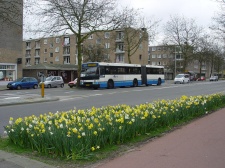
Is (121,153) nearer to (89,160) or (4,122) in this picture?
(89,160)

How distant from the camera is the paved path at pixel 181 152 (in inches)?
179

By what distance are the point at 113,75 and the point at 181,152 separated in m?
24.9

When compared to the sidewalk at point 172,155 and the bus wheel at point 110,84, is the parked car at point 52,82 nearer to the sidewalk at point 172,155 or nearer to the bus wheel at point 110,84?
the bus wheel at point 110,84

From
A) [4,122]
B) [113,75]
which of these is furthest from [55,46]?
[4,122]

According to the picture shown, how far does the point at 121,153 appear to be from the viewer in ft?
17.0

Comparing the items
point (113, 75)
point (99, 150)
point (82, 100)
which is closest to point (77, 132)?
point (99, 150)

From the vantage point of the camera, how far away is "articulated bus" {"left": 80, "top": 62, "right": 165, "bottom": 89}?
28.1 m

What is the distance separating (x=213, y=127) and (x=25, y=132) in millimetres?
5100

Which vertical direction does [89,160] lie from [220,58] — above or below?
below

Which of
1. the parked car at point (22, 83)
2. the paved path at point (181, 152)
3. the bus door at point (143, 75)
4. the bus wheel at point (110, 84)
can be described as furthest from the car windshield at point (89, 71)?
the paved path at point (181, 152)

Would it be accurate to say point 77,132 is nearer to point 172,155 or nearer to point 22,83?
point 172,155

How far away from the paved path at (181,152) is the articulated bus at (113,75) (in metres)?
21.2

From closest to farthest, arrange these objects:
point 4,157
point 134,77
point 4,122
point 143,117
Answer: point 4,157, point 143,117, point 4,122, point 134,77

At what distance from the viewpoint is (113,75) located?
98.2 ft
